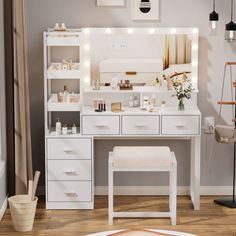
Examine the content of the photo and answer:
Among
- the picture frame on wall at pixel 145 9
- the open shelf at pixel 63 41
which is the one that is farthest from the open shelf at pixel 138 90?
the picture frame on wall at pixel 145 9

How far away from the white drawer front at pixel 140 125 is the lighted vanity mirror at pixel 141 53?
47 centimetres

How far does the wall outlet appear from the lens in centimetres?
603

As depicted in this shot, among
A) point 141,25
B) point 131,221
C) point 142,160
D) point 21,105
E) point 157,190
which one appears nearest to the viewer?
point 142,160

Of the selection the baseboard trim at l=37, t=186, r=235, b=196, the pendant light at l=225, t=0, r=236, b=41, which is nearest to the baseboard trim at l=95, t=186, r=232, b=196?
the baseboard trim at l=37, t=186, r=235, b=196

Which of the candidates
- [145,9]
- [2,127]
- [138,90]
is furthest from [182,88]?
[2,127]

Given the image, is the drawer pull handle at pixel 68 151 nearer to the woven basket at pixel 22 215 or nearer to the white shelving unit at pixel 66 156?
the white shelving unit at pixel 66 156

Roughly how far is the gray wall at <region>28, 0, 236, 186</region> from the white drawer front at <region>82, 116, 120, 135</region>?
0.50 m

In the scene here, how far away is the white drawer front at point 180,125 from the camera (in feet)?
18.4

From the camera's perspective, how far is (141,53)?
19.6 feet

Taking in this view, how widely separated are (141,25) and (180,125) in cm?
97

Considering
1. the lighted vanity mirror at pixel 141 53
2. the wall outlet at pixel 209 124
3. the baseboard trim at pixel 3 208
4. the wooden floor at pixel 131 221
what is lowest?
the wooden floor at pixel 131 221

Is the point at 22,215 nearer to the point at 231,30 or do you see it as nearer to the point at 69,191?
the point at 69,191

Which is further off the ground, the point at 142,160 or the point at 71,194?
the point at 142,160

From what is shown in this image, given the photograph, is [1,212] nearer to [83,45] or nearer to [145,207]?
[145,207]
